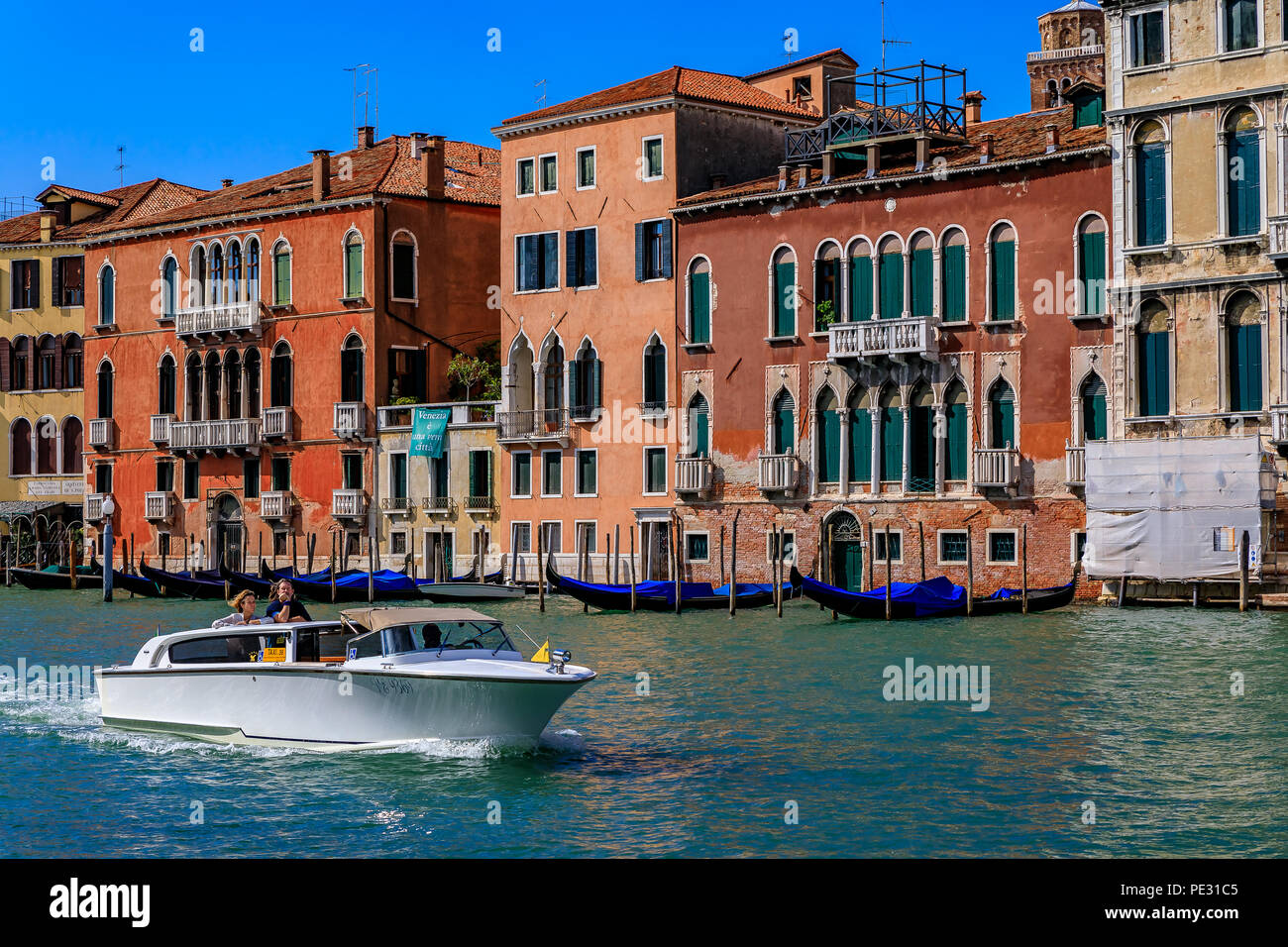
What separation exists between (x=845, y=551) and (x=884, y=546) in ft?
2.58

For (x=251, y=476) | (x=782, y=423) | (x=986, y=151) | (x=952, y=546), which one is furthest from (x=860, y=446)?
(x=251, y=476)

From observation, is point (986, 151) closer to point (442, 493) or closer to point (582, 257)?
point (582, 257)

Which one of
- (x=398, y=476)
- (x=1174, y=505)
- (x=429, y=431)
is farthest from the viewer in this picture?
(x=398, y=476)

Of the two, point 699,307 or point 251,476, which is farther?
point 251,476

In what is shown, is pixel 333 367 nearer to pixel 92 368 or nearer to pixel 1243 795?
pixel 92 368

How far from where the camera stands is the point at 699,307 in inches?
1292

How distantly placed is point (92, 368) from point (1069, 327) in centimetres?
2442

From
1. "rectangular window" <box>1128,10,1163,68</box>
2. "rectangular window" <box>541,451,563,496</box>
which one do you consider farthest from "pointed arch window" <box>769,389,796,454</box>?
"rectangular window" <box>1128,10,1163,68</box>

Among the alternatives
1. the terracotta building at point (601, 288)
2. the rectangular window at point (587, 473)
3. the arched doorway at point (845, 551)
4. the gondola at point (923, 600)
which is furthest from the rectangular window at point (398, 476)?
the gondola at point (923, 600)

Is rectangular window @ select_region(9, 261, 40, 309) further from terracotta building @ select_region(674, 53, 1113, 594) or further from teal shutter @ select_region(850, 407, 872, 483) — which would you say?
teal shutter @ select_region(850, 407, 872, 483)

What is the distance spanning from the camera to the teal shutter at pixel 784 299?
31531 millimetres

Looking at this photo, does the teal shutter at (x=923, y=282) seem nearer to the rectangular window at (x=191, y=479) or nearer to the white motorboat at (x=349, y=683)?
the white motorboat at (x=349, y=683)

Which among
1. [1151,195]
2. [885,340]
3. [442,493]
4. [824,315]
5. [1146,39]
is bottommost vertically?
[442,493]

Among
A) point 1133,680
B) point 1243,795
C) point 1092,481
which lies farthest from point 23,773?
point 1092,481
